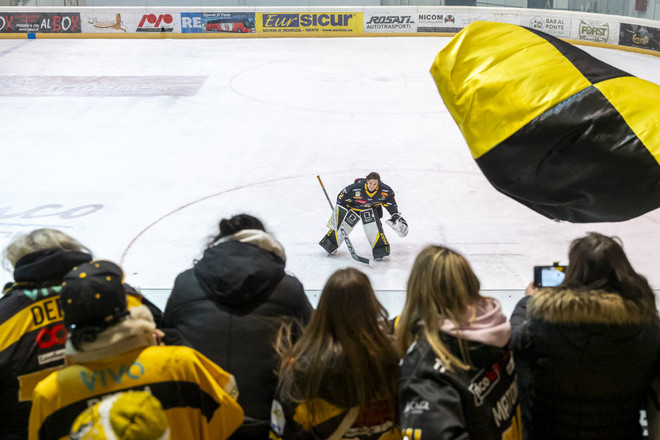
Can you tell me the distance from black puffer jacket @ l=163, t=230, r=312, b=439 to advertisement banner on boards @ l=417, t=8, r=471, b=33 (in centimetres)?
2036

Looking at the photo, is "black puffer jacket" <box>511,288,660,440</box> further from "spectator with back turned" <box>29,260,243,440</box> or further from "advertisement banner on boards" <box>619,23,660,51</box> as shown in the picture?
"advertisement banner on boards" <box>619,23,660,51</box>

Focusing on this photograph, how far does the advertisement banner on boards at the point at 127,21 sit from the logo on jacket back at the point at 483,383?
21.3 m

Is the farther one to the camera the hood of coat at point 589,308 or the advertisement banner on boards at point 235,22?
the advertisement banner on boards at point 235,22

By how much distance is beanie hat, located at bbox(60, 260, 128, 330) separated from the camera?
92.2 inches

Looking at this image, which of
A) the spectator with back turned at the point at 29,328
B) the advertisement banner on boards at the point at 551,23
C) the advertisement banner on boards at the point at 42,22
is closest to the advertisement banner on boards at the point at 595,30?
the advertisement banner on boards at the point at 551,23

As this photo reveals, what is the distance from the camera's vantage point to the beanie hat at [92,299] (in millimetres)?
2342

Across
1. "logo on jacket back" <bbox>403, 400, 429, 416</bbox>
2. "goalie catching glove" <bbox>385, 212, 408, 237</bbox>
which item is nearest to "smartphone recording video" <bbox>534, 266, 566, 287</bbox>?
"logo on jacket back" <bbox>403, 400, 429, 416</bbox>

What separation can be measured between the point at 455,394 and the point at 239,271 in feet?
2.90

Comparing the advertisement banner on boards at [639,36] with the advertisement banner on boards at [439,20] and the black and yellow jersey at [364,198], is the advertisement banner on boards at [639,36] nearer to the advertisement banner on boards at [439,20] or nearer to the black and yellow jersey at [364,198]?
the advertisement banner on boards at [439,20]

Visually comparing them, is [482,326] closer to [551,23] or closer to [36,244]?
[36,244]

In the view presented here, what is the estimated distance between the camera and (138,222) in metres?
8.80

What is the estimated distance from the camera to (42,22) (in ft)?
72.9

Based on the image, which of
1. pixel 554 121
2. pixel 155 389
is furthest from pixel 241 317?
pixel 554 121

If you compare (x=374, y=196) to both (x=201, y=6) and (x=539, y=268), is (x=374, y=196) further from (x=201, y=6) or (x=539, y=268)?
(x=201, y=6)
